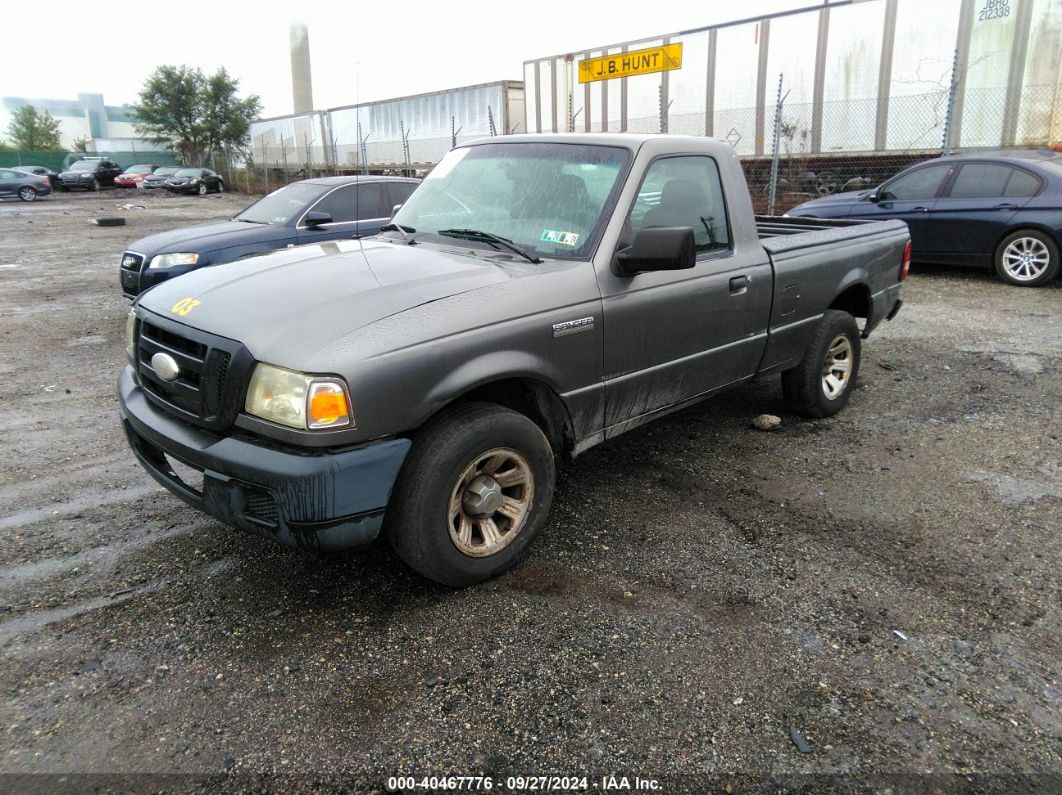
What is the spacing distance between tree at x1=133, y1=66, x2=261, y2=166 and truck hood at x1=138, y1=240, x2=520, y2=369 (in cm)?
5044

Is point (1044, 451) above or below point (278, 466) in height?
below

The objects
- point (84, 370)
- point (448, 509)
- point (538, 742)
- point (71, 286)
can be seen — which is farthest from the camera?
point (71, 286)

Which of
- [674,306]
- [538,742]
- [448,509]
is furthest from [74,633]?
[674,306]

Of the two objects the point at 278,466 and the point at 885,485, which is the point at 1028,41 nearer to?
the point at 885,485

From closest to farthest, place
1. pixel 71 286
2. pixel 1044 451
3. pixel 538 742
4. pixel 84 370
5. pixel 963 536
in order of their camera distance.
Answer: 1. pixel 538 742
2. pixel 963 536
3. pixel 1044 451
4. pixel 84 370
5. pixel 71 286

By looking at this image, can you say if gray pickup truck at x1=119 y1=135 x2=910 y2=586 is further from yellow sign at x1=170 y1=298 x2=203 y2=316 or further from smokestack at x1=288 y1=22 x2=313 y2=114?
smokestack at x1=288 y1=22 x2=313 y2=114

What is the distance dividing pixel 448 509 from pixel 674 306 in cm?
163

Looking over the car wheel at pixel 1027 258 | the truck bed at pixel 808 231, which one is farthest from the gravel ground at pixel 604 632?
the car wheel at pixel 1027 258

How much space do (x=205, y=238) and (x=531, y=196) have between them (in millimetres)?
5648

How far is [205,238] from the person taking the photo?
8.19 meters

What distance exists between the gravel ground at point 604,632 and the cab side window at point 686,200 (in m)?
1.38

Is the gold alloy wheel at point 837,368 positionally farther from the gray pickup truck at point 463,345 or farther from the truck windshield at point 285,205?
the truck windshield at point 285,205

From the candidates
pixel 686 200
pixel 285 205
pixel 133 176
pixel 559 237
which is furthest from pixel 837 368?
pixel 133 176

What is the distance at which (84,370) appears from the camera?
6.63 m
